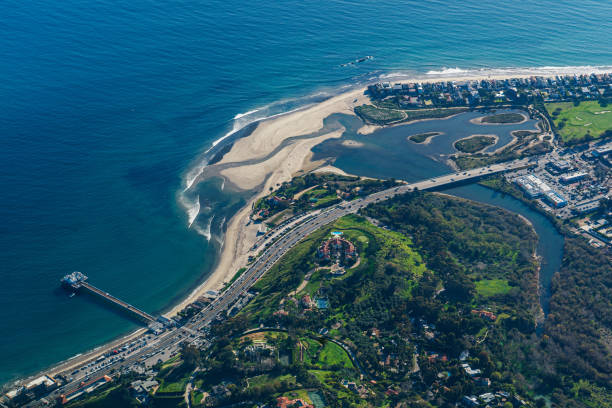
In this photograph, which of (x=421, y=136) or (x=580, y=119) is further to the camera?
(x=580, y=119)

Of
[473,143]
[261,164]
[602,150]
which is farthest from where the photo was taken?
[473,143]

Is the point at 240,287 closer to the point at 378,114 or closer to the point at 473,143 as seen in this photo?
the point at 378,114

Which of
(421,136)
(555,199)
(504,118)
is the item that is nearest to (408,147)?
(421,136)

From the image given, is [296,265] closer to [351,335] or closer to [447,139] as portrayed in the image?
[351,335]

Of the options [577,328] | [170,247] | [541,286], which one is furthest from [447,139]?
[170,247]

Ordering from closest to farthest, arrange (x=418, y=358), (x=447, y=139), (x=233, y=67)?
(x=418, y=358) < (x=447, y=139) < (x=233, y=67)

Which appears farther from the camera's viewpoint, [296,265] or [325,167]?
[325,167]

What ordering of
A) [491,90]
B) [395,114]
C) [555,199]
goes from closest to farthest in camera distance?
[555,199] → [395,114] → [491,90]

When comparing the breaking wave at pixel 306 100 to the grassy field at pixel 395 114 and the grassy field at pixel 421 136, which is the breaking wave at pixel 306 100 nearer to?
the grassy field at pixel 395 114
